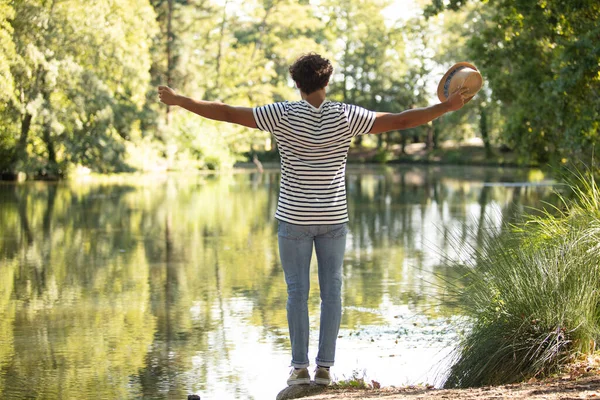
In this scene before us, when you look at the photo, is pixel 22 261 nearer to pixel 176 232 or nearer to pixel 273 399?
pixel 176 232

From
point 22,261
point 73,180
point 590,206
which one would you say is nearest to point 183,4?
point 73,180

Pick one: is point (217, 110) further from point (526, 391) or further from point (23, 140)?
point (23, 140)

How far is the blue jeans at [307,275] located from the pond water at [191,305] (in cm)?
60

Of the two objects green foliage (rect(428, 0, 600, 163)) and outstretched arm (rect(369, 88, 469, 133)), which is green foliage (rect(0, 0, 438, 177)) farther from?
outstretched arm (rect(369, 88, 469, 133))

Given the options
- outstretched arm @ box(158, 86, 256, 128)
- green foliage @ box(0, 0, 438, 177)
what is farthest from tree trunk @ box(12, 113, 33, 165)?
outstretched arm @ box(158, 86, 256, 128)

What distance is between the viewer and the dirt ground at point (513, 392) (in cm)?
504

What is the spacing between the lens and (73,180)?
41844 millimetres

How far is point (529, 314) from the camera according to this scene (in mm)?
6059

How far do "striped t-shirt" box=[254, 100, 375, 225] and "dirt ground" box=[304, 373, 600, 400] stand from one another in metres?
1.04

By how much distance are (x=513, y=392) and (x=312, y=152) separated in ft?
6.03

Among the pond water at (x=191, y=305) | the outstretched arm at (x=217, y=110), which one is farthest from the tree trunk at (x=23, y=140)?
the outstretched arm at (x=217, y=110)

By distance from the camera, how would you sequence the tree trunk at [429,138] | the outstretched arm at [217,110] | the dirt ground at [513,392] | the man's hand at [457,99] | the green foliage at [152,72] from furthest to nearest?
1. the tree trunk at [429,138]
2. the green foliage at [152,72]
3. the man's hand at [457,99]
4. the outstretched arm at [217,110]
5. the dirt ground at [513,392]

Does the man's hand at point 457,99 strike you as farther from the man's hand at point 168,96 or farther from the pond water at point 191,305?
the man's hand at point 168,96

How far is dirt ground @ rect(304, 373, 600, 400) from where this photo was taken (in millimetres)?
5035
